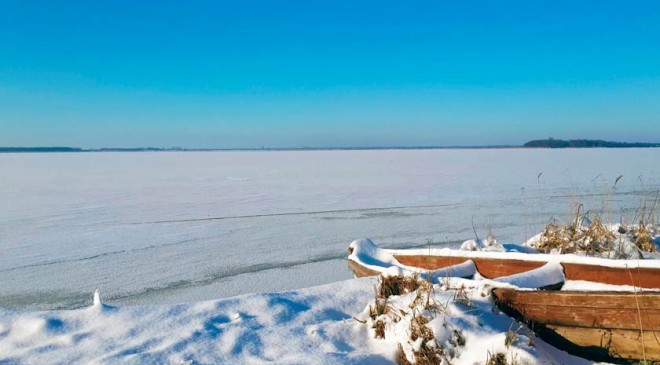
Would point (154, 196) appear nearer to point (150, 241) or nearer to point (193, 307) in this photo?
point (150, 241)

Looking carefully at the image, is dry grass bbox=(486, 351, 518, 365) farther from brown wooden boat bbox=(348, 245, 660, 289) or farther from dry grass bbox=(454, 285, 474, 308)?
brown wooden boat bbox=(348, 245, 660, 289)

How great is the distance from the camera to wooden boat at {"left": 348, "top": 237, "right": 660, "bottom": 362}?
8.07ft

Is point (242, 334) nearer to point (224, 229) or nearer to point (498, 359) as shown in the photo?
point (498, 359)

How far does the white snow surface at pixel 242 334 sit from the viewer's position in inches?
101

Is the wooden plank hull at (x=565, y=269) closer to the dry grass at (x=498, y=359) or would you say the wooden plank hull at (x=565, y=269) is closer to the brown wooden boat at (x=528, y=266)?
the brown wooden boat at (x=528, y=266)

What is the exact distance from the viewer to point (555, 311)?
2.70m

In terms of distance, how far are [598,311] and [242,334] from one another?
6.05 ft

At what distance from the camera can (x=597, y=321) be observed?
2584 millimetres

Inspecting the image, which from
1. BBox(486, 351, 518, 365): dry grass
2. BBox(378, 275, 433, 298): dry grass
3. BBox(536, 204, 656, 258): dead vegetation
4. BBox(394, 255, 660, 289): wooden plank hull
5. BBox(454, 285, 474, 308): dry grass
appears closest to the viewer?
BBox(486, 351, 518, 365): dry grass

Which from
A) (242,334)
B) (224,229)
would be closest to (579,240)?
(242,334)

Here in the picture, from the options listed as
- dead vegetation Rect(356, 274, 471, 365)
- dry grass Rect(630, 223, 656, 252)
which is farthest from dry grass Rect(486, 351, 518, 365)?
dry grass Rect(630, 223, 656, 252)

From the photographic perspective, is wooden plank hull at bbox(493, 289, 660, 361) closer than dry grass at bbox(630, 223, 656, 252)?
Yes

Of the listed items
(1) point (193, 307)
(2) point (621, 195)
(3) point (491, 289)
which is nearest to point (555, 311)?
(3) point (491, 289)

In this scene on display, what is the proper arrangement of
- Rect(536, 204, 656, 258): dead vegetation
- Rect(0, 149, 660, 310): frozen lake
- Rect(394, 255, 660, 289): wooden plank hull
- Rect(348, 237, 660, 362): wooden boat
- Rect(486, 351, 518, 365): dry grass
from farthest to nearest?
Rect(0, 149, 660, 310): frozen lake
Rect(536, 204, 656, 258): dead vegetation
Rect(394, 255, 660, 289): wooden plank hull
Rect(348, 237, 660, 362): wooden boat
Rect(486, 351, 518, 365): dry grass
